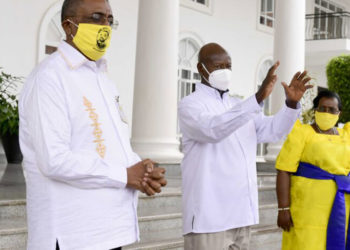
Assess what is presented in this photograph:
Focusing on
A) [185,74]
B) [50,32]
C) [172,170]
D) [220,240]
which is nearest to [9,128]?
[172,170]

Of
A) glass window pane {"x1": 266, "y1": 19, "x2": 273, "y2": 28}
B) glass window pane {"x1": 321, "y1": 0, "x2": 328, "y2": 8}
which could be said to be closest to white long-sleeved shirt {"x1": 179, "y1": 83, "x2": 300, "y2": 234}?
glass window pane {"x1": 266, "y1": 19, "x2": 273, "y2": 28}

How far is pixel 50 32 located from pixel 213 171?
9.12 metres

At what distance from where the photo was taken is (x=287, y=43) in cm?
1016

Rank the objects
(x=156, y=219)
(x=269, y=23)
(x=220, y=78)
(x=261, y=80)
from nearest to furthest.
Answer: (x=220, y=78) < (x=156, y=219) < (x=261, y=80) < (x=269, y=23)

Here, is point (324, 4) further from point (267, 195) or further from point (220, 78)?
point (220, 78)

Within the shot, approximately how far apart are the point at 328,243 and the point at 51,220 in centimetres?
268

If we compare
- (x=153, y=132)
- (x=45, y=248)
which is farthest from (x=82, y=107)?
(x=153, y=132)

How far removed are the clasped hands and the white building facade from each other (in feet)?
19.3

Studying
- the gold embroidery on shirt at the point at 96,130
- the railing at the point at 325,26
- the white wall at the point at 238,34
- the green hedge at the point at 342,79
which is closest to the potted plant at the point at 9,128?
the green hedge at the point at 342,79

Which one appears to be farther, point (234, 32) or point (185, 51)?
point (234, 32)

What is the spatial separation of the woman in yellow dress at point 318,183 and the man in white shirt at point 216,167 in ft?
2.56

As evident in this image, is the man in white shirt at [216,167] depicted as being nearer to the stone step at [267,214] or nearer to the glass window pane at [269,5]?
the stone step at [267,214]

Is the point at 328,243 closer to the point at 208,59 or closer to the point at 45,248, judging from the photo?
the point at 208,59

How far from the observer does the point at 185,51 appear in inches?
607
